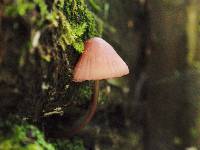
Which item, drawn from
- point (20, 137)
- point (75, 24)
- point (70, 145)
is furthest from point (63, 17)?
point (70, 145)

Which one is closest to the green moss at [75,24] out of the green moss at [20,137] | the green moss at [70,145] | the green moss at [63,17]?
the green moss at [63,17]

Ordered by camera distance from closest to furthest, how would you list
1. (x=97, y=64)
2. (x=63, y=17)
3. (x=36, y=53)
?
(x=36, y=53) → (x=63, y=17) → (x=97, y=64)

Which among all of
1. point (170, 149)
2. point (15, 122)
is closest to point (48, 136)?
point (15, 122)

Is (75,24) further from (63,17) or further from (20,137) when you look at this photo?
(20,137)

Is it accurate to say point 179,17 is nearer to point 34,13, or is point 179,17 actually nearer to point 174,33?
point 174,33

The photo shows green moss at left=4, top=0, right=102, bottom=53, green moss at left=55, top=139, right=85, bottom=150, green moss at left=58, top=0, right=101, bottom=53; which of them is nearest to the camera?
green moss at left=4, top=0, right=102, bottom=53

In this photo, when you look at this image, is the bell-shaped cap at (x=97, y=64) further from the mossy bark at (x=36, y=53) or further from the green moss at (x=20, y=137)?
the green moss at (x=20, y=137)

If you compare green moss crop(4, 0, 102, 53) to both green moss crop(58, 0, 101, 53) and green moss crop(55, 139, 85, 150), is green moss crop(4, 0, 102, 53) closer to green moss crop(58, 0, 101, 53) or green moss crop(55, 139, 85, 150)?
green moss crop(58, 0, 101, 53)

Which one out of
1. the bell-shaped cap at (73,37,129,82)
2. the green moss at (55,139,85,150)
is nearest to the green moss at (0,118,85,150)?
the bell-shaped cap at (73,37,129,82)
